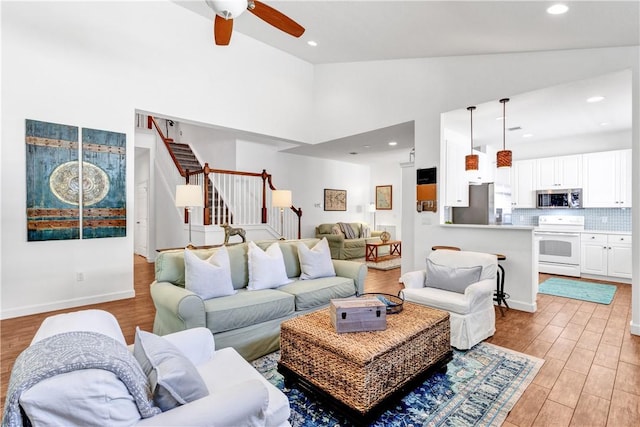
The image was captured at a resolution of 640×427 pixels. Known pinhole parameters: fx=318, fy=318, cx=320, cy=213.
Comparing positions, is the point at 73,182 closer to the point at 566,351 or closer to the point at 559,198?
the point at 566,351

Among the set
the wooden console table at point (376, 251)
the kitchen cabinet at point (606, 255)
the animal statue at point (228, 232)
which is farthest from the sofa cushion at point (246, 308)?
the kitchen cabinet at point (606, 255)

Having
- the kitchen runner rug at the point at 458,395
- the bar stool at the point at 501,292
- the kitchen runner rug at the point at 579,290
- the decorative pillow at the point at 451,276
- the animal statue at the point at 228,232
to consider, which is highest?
the animal statue at the point at 228,232

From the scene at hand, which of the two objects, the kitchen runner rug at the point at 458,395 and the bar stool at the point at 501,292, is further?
the bar stool at the point at 501,292

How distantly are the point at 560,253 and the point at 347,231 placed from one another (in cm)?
444

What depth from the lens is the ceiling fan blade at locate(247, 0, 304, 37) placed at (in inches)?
95.6

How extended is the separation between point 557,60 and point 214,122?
15.2 ft

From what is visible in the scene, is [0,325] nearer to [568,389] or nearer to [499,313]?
[568,389]

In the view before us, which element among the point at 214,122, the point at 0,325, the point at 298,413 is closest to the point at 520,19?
the point at 298,413

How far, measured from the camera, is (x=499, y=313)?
3.80 meters

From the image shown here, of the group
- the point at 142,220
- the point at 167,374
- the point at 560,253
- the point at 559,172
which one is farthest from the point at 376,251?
the point at 167,374

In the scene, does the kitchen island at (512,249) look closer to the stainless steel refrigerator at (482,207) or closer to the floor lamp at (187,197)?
the stainless steel refrigerator at (482,207)

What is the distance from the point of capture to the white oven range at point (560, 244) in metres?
5.68

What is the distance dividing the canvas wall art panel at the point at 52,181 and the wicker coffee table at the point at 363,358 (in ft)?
11.4

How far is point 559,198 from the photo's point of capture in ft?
19.9
